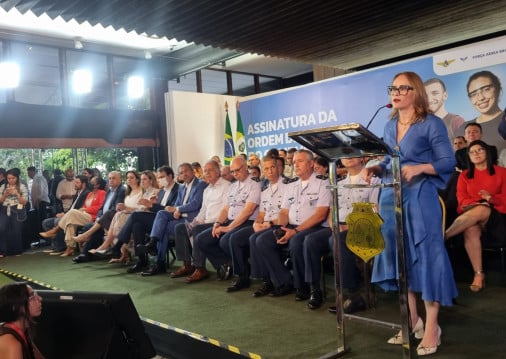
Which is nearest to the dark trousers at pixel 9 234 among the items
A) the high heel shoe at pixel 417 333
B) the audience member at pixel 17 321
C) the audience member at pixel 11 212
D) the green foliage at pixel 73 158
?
the audience member at pixel 11 212

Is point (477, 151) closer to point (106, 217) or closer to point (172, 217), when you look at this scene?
point (172, 217)

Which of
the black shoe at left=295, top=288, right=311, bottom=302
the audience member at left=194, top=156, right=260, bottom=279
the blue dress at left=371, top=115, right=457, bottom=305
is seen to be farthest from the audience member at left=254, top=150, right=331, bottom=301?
the blue dress at left=371, top=115, right=457, bottom=305

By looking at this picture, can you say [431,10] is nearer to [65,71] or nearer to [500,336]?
[500,336]

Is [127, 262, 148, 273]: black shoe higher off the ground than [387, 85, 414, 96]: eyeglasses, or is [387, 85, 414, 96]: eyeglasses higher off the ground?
[387, 85, 414, 96]: eyeglasses

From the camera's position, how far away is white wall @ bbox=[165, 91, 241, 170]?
9.59 m

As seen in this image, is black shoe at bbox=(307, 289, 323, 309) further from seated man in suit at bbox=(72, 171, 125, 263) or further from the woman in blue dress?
seated man in suit at bbox=(72, 171, 125, 263)

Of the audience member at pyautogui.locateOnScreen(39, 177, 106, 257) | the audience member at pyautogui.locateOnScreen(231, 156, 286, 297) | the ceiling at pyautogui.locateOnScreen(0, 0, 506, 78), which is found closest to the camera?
the audience member at pyautogui.locateOnScreen(231, 156, 286, 297)

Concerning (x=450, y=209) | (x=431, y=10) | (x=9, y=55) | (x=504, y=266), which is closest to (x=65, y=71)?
(x=9, y=55)

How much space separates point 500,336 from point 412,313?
1.77ft

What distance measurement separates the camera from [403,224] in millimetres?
2289

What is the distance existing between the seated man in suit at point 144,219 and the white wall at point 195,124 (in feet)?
13.1

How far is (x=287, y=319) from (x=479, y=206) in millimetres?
1752

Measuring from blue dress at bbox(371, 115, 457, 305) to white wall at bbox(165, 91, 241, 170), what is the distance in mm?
7567

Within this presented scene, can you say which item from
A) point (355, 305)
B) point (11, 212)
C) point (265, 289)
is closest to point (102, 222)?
point (11, 212)
